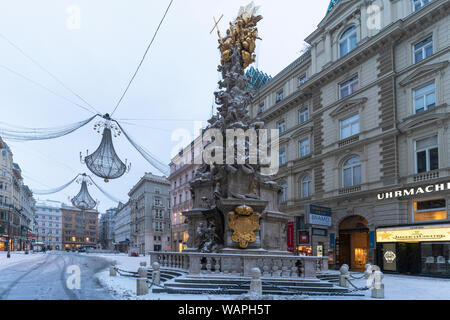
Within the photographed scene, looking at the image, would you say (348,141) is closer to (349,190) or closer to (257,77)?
(349,190)

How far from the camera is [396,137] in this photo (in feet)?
80.5

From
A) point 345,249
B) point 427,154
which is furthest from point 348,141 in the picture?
point 345,249

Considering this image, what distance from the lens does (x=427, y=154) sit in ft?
74.0

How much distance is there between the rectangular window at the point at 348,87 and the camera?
28373 mm

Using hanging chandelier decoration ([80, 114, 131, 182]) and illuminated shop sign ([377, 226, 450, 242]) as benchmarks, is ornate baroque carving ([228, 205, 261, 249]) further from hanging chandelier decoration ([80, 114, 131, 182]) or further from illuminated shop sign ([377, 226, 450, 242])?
illuminated shop sign ([377, 226, 450, 242])

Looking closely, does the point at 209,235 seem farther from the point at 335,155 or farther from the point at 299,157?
the point at 299,157

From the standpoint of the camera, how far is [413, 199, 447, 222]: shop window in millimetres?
21500

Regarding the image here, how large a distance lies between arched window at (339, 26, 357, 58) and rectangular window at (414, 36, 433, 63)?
5.41m

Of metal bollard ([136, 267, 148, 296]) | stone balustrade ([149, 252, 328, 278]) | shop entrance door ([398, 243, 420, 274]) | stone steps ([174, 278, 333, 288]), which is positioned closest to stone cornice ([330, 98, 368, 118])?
shop entrance door ([398, 243, 420, 274])

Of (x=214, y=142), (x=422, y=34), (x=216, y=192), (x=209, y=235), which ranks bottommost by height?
(x=209, y=235)
